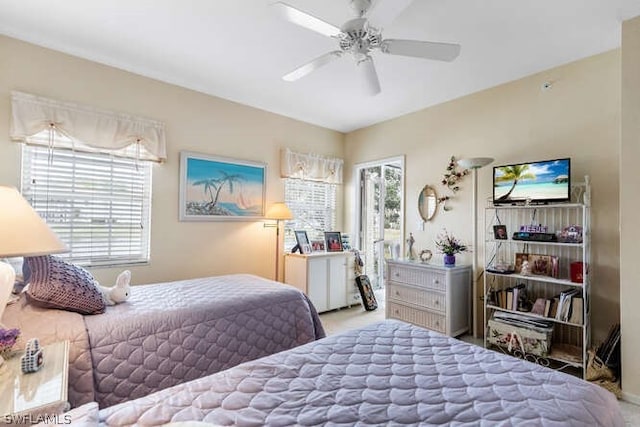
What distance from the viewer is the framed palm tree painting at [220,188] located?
3393mm

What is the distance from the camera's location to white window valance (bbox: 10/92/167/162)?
2.52m

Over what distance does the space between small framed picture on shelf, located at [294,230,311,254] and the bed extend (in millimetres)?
1485

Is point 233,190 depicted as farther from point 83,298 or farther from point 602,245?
point 602,245

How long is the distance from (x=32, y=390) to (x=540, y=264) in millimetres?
3323

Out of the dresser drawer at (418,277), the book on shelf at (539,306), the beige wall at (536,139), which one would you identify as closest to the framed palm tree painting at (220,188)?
the dresser drawer at (418,277)

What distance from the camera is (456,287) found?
3.24m

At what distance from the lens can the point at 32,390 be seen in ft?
3.47

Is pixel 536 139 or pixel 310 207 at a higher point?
pixel 536 139

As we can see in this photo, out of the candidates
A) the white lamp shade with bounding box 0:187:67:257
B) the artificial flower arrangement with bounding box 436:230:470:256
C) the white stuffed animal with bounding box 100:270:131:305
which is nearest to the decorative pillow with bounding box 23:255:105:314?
the white stuffed animal with bounding box 100:270:131:305

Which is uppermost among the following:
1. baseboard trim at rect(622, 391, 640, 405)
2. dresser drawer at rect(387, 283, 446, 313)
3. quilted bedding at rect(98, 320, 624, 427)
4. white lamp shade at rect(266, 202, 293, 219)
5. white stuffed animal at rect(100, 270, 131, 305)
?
white lamp shade at rect(266, 202, 293, 219)

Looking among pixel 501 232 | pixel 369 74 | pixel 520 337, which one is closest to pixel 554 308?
→ pixel 520 337

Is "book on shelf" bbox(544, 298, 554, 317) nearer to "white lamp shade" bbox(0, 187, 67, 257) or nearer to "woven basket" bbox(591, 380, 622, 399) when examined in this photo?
"woven basket" bbox(591, 380, 622, 399)

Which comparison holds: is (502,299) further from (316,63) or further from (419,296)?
(316,63)

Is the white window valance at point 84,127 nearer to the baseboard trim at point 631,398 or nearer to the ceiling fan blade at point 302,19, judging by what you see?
the ceiling fan blade at point 302,19
